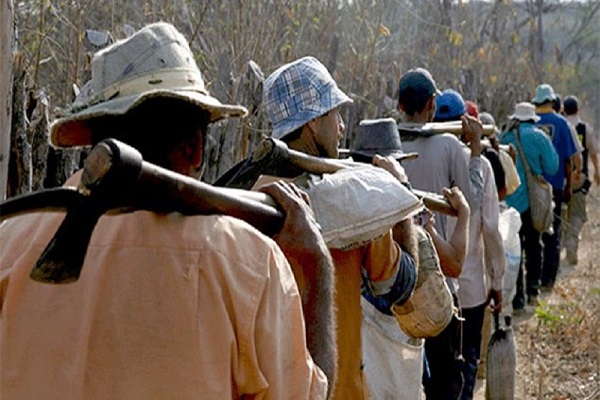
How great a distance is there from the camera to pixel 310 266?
2201 millimetres

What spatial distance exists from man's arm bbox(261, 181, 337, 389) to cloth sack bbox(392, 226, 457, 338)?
1.23 m

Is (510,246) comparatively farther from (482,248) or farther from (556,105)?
(556,105)

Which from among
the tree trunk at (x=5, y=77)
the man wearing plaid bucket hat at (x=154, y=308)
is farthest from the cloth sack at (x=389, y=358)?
the man wearing plaid bucket hat at (x=154, y=308)

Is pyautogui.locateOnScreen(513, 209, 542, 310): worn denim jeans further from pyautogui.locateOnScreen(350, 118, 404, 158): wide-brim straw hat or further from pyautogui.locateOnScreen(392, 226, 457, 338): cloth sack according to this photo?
pyautogui.locateOnScreen(392, 226, 457, 338): cloth sack

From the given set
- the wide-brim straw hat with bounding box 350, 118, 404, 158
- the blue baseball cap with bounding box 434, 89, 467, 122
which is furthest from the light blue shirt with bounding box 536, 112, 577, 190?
the wide-brim straw hat with bounding box 350, 118, 404, 158

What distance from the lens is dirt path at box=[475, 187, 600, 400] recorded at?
7020 millimetres

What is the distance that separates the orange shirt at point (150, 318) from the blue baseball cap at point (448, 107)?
398cm

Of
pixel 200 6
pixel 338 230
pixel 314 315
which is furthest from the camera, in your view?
pixel 200 6

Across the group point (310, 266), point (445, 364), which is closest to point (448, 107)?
point (445, 364)

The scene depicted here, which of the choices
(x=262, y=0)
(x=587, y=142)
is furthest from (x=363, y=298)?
(x=587, y=142)

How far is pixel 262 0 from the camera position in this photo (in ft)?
25.2

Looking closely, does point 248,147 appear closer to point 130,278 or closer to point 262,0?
point 262,0

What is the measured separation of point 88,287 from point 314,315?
0.54 meters

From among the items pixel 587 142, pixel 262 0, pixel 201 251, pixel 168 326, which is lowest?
pixel 587 142
